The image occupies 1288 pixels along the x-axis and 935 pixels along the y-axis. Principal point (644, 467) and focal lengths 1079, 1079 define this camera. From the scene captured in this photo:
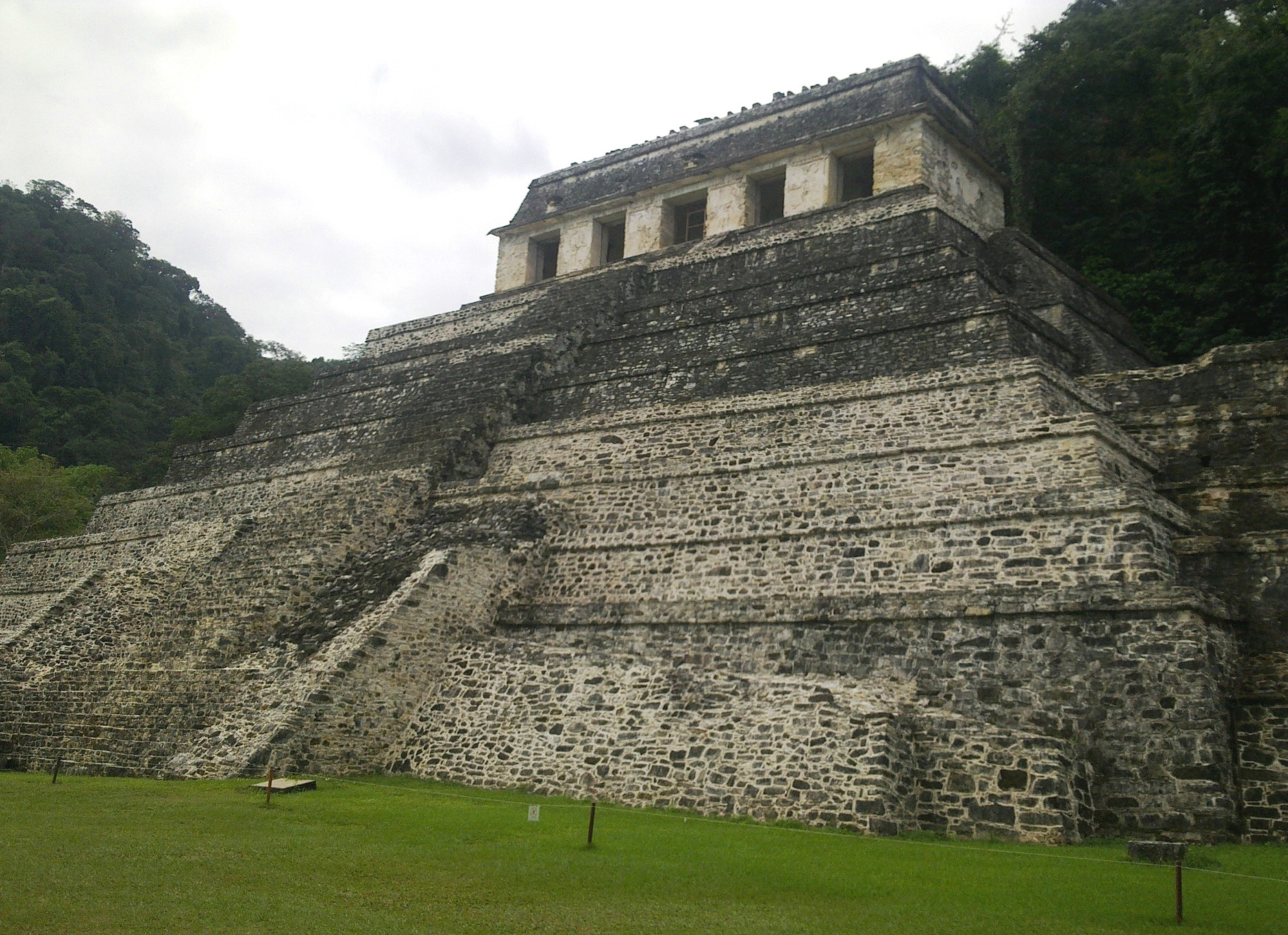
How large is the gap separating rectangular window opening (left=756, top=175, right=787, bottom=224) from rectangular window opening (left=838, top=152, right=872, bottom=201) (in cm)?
124

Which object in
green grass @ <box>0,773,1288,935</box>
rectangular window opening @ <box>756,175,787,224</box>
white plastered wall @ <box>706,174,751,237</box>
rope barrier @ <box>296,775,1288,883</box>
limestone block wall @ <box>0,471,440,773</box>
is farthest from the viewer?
rectangular window opening @ <box>756,175,787,224</box>

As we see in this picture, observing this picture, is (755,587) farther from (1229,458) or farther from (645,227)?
(645,227)

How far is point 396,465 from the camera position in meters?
15.9

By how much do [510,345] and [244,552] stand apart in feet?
18.5

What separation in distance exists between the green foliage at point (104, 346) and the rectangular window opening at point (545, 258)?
1040 cm

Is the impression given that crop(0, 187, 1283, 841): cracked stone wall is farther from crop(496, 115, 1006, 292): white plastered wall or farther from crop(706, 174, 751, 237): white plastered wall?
crop(706, 174, 751, 237): white plastered wall

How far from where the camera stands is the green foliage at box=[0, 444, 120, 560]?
85.3ft

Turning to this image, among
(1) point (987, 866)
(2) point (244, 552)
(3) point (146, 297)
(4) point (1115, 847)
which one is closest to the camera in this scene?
(1) point (987, 866)

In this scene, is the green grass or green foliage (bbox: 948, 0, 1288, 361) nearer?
the green grass

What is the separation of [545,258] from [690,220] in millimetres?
3839

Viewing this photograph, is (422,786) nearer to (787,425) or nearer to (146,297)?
(787,425)

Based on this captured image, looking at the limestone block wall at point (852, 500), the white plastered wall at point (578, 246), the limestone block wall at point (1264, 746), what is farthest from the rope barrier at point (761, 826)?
the white plastered wall at point (578, 246)

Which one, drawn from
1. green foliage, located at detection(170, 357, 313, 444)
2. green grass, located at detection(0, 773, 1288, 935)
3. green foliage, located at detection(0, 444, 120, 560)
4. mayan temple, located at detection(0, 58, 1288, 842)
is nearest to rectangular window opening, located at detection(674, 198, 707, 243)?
mayan temple, located at detection(0, 58, 1288, 842)

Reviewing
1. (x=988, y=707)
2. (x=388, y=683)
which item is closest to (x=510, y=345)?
(x=388, y=683)
